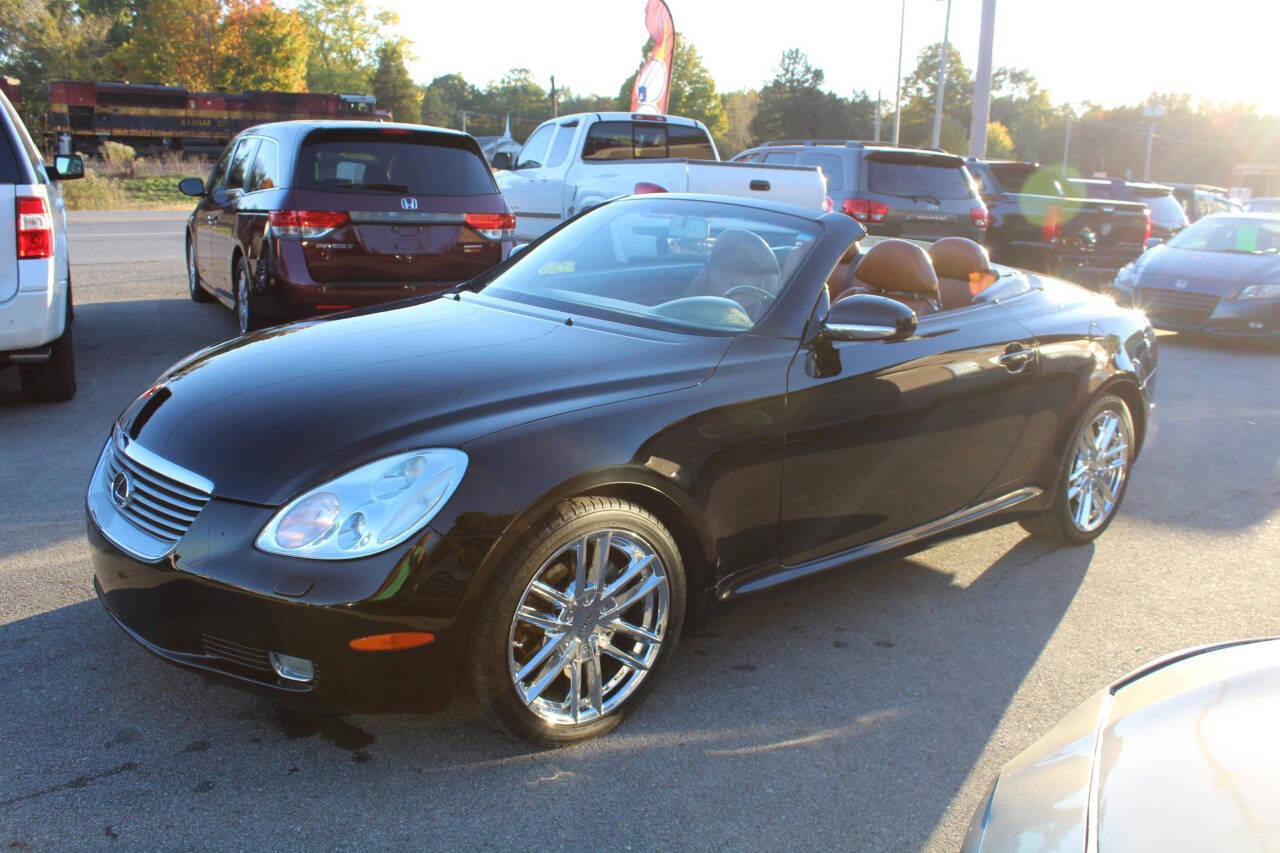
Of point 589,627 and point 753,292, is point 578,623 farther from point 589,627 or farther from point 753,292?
point 753,292

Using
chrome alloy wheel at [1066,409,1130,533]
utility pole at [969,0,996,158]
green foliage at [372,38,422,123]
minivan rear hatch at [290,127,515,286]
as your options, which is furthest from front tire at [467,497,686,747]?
green foliage at [372,38,422,123]

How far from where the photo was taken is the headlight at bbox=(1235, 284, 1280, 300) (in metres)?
11.1

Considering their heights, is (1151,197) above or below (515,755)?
above

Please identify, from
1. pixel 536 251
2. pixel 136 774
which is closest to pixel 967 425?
pixel 536 251

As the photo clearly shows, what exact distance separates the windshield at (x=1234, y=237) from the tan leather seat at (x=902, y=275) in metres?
9.02

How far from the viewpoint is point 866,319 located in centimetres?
360

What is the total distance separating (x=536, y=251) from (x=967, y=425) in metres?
1.86

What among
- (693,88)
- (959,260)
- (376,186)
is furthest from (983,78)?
(693,88)

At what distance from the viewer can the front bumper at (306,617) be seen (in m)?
2.66

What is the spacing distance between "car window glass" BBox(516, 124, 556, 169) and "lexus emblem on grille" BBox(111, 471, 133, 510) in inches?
Answer: 398

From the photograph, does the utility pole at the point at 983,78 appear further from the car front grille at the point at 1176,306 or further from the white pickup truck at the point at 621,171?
the car front grille at the point at 1176,306

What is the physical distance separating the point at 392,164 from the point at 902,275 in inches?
177

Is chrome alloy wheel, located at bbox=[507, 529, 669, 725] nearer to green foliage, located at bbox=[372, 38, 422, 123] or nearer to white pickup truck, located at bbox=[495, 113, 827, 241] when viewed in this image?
white pickup truck, located at bbox=[495, 113, 827, 241]

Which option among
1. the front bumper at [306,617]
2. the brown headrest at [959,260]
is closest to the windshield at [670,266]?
the brown headrest at [959,260]
